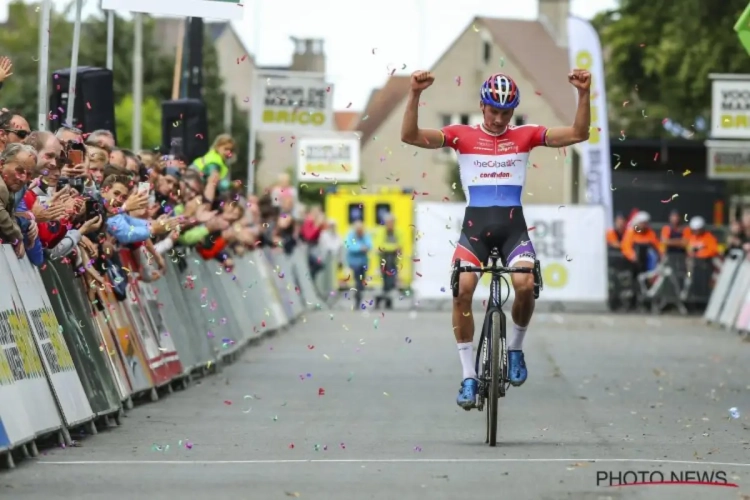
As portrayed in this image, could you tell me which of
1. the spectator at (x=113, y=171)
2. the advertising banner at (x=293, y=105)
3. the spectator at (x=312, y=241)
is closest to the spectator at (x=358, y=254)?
the spectator at (x=312, y=241)

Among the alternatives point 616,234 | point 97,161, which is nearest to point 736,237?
point 616,234

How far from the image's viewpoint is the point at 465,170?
485 inches

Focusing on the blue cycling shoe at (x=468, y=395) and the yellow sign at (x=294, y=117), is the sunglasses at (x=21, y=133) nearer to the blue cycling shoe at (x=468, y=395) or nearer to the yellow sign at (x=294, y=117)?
the blue cycling shoe at (x=468, y=395)

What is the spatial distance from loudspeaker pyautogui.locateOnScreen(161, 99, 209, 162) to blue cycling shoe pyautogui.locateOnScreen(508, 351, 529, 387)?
33.6 feet

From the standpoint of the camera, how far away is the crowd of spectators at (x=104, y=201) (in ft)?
37.7

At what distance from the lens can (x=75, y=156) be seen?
1333cm

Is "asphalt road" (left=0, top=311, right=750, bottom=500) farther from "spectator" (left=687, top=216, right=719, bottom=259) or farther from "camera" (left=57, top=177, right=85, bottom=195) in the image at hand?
"spectator" (left=687, top=216, right=719, bottom=259)

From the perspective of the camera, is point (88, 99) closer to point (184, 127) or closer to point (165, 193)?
point (165, 193)

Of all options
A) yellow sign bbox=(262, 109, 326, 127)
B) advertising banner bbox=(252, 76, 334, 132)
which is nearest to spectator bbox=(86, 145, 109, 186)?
advertising banner bbox=(252, 76, 334, 132)

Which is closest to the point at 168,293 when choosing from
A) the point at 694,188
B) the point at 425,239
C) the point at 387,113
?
the point at 425,239

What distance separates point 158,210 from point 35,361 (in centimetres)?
553

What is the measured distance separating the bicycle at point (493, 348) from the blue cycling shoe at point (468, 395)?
0.11 ft

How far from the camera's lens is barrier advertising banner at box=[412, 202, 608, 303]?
3616 centimetres

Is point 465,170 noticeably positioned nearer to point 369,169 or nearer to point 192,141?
point 192,141
